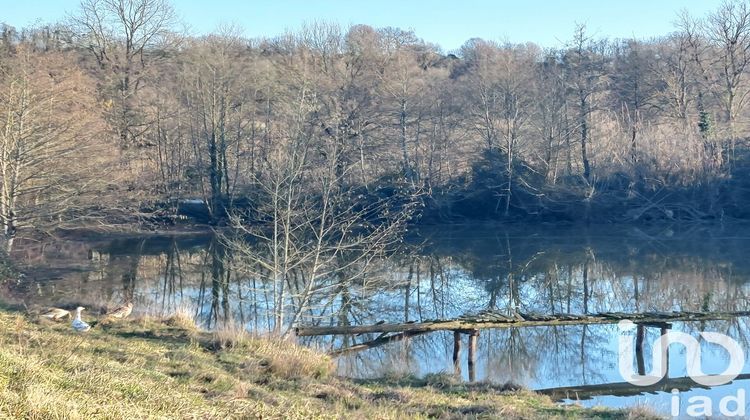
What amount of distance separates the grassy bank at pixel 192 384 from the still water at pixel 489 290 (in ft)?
5.61

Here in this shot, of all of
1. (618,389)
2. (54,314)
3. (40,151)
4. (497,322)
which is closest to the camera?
(618,389)

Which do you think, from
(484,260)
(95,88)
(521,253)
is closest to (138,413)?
(484,260)

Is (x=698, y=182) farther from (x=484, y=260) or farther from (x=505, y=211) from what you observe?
(x=484, y=260)

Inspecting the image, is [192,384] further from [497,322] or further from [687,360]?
[687,360]

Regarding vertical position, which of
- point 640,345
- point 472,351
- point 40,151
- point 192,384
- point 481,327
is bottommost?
point 640,345

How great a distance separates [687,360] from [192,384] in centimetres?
1000

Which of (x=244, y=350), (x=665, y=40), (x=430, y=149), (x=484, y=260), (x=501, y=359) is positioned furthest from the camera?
(x=665, y=40)

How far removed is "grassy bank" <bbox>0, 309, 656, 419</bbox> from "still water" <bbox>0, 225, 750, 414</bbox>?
171 cm

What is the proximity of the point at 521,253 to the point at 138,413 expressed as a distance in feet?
77.7

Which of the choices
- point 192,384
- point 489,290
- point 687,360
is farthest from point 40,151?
point 687,360

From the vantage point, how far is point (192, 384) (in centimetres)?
656

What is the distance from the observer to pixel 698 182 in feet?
114

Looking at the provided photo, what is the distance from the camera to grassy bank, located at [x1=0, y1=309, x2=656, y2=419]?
4.48 m

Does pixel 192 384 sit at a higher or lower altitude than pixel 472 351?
higher
